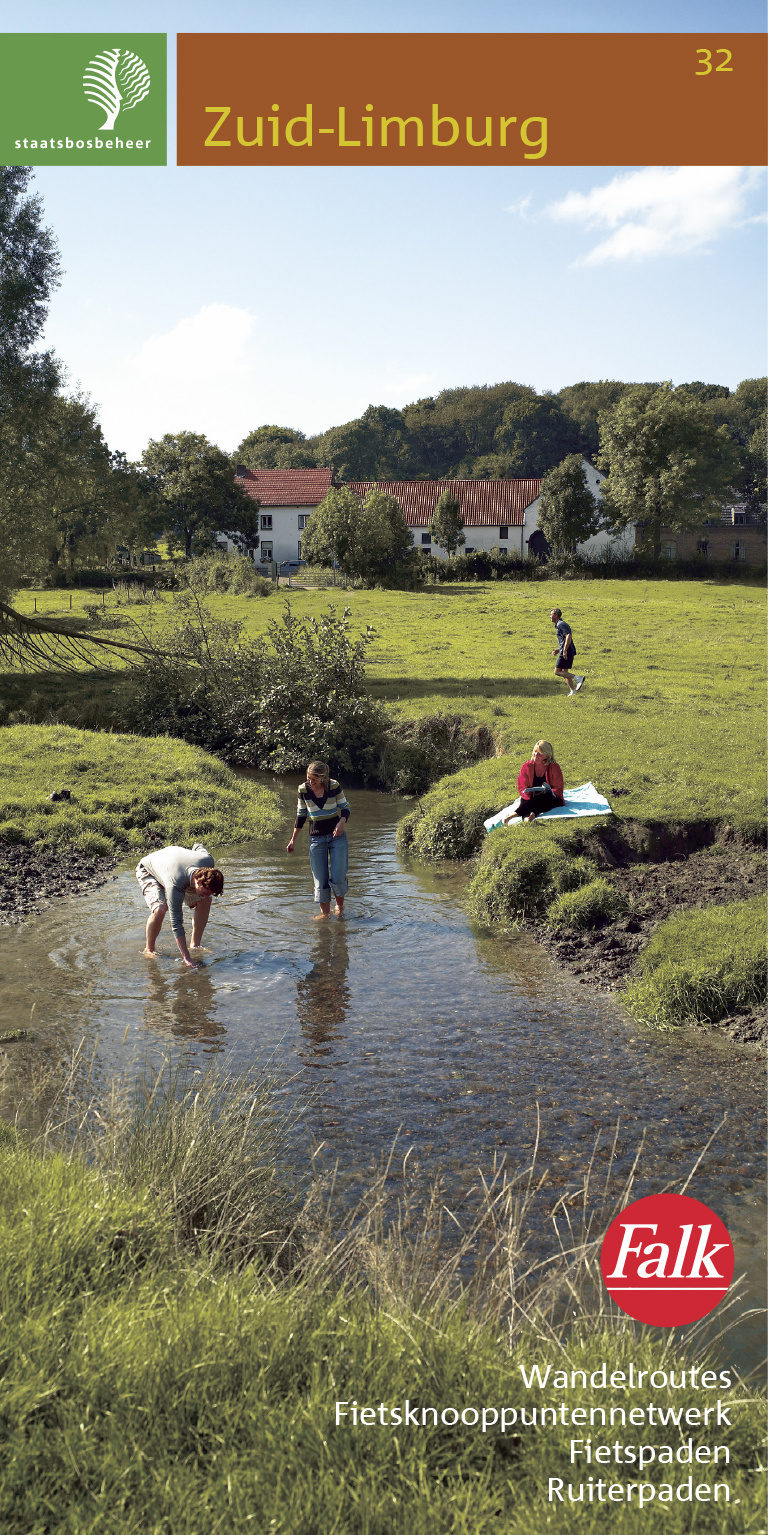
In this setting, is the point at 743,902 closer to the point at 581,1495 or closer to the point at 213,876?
the point at 213,876

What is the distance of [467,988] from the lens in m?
11.7

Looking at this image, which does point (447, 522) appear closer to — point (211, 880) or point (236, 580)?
point (236, 580)

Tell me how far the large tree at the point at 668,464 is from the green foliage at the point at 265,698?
54.6 metres

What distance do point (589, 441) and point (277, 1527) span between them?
13178 centimetres

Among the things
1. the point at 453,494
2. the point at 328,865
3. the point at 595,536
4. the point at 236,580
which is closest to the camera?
the point at 328,865

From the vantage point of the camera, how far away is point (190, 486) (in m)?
79.9

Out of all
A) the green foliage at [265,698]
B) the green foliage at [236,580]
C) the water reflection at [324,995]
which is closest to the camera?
the water reflection at [324,995]

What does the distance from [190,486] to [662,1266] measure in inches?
3159

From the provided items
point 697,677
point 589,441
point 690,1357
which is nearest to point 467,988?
point 690,1357

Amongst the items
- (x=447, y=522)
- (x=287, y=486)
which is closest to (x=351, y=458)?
(x=287, y=486)

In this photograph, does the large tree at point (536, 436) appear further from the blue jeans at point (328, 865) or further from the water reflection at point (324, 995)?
the water reflection at point (324, 995)

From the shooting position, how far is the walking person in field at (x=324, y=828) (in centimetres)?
1363

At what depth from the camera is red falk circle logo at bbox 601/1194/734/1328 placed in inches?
205

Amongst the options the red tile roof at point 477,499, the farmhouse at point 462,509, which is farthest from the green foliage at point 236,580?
the red tile roof at point 477,499
